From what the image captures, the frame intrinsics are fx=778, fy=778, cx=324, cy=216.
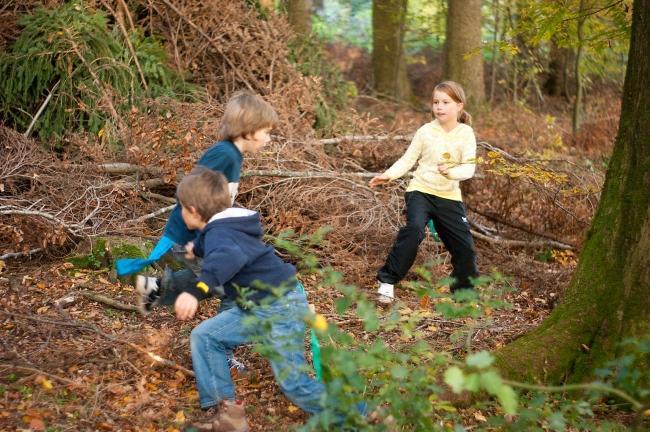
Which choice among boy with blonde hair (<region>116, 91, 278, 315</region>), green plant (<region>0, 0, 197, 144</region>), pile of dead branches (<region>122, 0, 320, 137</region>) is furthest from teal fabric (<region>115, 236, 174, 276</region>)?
pile of dead branches (<region>122, 0, 320, 137</region>)

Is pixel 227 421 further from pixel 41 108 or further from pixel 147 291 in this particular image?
pixel 41 108

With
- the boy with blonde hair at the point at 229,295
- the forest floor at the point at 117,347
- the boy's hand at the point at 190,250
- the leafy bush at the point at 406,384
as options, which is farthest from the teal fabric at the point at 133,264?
the leafy bush at the point at 406,384

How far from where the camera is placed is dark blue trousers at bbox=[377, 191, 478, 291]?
19.2 ft

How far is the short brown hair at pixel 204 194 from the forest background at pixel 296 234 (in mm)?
467

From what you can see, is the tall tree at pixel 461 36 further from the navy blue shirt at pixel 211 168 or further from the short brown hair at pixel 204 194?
the short brown hair at pixel 204 194

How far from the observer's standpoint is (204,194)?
375 centimetres

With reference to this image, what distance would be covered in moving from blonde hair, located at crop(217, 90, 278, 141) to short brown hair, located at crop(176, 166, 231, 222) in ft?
2.10

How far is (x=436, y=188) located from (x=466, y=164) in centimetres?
30

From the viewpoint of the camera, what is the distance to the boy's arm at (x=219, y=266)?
3525 millimetres

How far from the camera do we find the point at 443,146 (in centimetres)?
588

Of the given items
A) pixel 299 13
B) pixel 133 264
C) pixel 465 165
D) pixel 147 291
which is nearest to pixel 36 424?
pixel 147 291

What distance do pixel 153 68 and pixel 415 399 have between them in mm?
5846

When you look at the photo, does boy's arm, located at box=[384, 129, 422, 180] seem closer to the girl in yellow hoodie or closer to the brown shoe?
the girl in yellow hoodie

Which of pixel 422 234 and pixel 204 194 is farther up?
pixel 204 194
